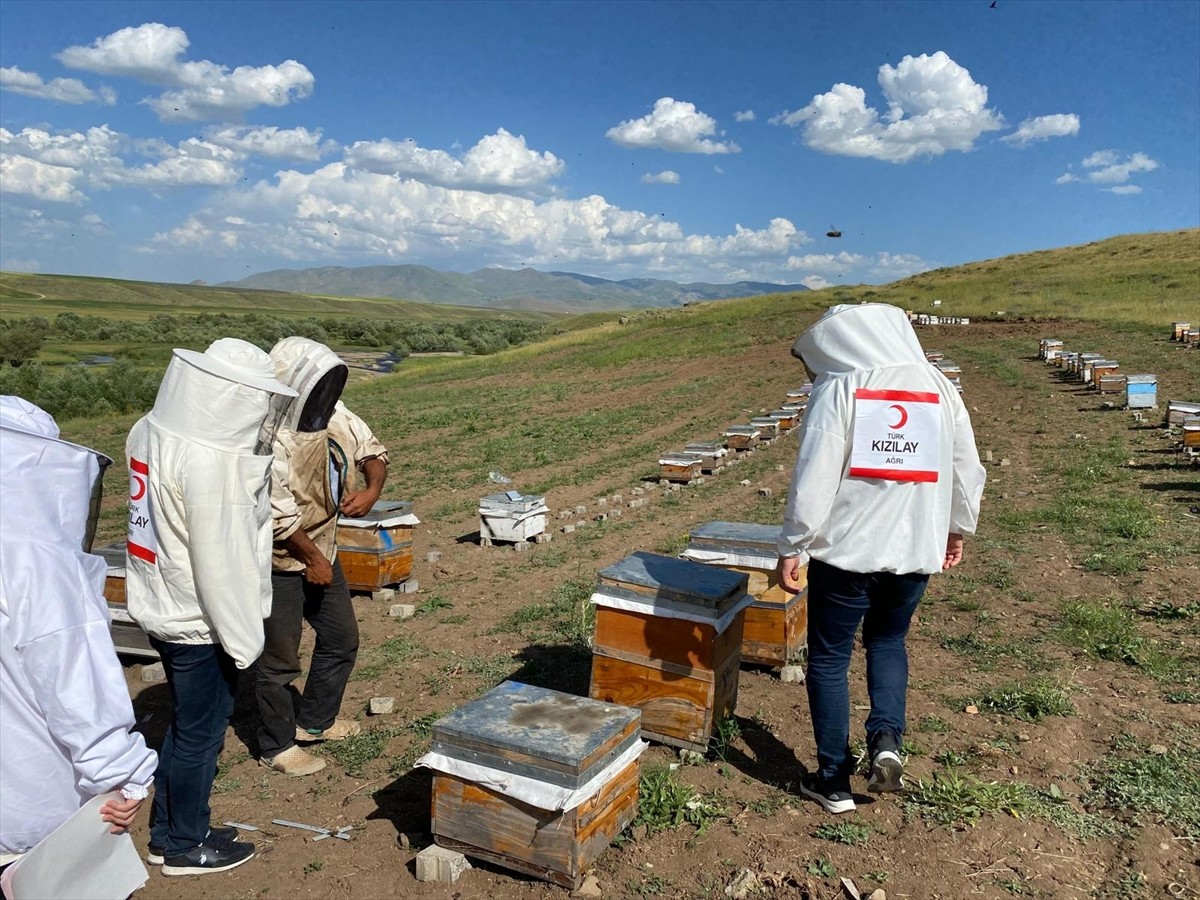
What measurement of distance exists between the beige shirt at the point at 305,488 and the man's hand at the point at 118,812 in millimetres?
1854

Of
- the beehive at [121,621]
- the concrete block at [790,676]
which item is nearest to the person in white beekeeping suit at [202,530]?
the beehive at [121,621]

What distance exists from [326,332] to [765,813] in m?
98.7

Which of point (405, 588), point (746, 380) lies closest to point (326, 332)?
point (746, 380)

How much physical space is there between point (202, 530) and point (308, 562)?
1.20 metres

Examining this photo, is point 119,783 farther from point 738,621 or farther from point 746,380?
point 746,380

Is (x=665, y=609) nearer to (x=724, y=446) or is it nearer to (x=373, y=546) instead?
(x=373, y=546)

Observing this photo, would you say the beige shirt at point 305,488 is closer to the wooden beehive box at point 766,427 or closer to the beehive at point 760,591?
the beehive at point 760,591

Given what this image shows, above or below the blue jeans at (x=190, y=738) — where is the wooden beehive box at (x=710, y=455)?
below

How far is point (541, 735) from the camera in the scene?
10.9 ft

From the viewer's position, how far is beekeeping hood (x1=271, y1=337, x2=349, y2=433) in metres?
4.23

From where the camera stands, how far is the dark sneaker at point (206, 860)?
355cm

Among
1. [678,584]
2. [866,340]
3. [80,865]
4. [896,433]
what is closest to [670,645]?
[678,584]

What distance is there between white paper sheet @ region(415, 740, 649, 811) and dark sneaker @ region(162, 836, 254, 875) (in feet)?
3.50

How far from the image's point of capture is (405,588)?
26.0ft
